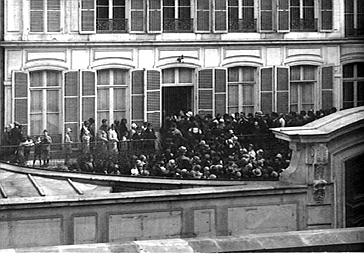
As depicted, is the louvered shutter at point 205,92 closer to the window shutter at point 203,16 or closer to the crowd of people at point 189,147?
the crowd of people at point 189,147

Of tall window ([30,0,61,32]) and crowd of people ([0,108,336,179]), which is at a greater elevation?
tall window ([30,0,61,32])

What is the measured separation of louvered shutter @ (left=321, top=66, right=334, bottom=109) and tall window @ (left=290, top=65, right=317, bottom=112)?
0.05 metres

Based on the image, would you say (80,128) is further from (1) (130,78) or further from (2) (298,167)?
(2) (298,167)

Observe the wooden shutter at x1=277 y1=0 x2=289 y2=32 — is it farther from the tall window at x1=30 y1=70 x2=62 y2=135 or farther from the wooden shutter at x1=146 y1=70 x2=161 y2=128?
the tall window at x1=30 y1=70 x2=62 y2=135

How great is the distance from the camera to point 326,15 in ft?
15.1

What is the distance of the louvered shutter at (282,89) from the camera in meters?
4.56

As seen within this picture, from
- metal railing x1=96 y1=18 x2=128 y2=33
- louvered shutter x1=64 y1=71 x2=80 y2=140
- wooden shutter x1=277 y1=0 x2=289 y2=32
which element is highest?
wooden shutter x1=277 y1=0 x2=289 y2=32

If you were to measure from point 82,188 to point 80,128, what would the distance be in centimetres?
29

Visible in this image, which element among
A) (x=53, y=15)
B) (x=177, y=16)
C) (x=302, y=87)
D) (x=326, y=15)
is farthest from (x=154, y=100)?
(x=326, y=15)

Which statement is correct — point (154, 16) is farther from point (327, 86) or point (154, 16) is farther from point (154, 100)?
point (327, 86)

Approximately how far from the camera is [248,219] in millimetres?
4555

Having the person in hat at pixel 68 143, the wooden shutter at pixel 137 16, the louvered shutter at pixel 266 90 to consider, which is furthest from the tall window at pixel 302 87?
the person in hat at pixel 68 143

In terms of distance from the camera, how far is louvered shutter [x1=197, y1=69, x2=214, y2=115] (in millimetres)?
4471

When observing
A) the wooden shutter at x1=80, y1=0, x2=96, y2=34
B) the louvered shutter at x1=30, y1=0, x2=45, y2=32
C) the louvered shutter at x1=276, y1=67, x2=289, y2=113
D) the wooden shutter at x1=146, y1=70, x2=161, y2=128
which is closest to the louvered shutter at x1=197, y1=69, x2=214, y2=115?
the wooden shutter at x1=146, y1=70, x2=161, y2=128
